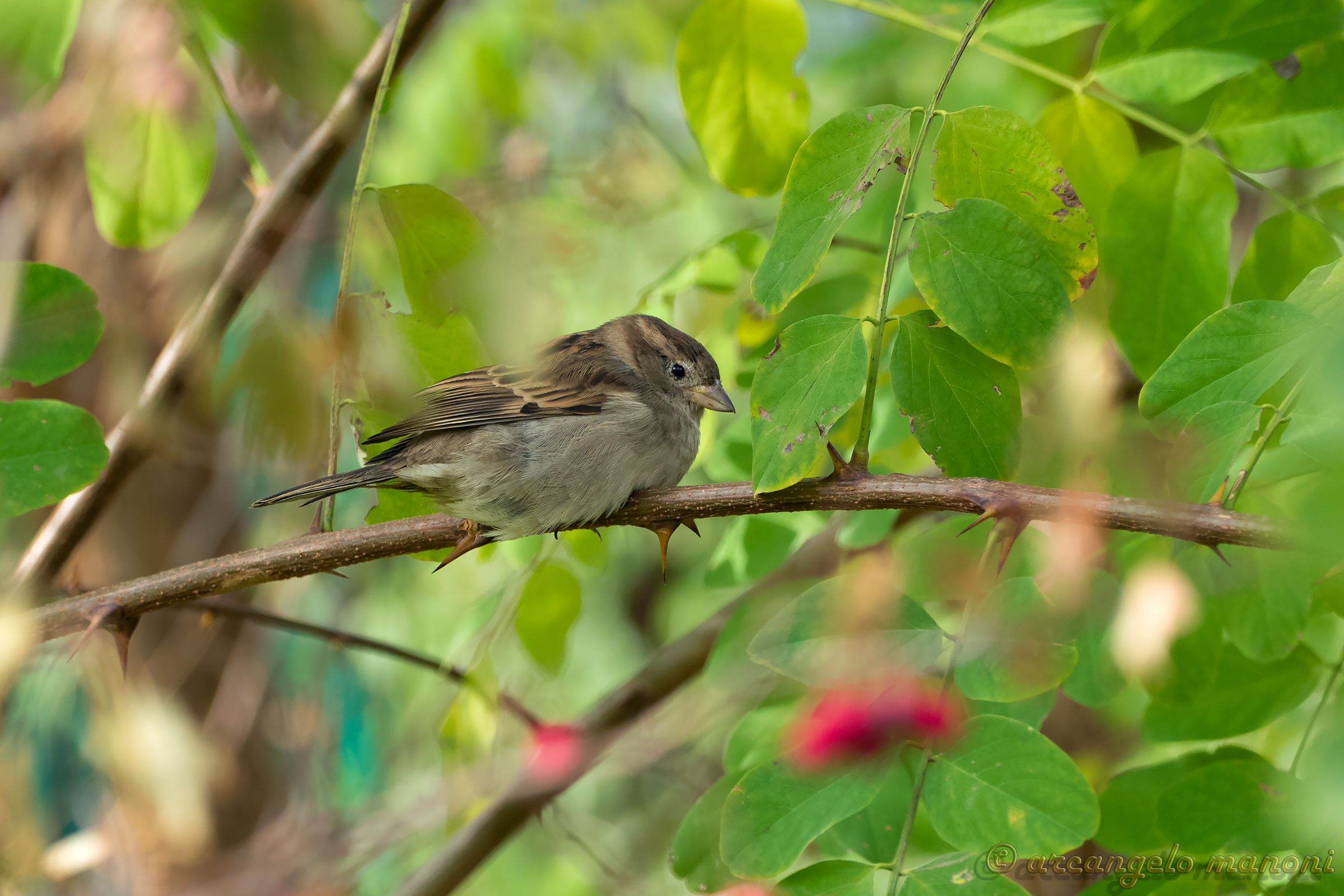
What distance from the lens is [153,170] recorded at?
2902 mm

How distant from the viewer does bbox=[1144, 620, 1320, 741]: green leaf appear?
87.8 inches

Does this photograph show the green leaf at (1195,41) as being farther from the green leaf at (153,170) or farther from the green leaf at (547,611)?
the green leaf at (153,170)

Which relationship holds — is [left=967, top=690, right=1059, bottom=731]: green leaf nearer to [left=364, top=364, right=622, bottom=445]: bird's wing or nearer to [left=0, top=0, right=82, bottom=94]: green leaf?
[left=364, top=364, right=622, bottom=445]: bird's wing

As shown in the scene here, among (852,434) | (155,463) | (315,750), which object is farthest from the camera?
(155,463)

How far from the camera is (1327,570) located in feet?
7.08

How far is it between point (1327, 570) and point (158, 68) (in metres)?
3.17

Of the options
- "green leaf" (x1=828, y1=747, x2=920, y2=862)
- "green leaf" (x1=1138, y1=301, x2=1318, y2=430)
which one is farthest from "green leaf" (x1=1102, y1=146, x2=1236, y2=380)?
"green leaf" (x1=828, y1=747, x2=920, y2=862)

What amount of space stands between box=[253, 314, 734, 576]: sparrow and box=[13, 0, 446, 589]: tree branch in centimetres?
65

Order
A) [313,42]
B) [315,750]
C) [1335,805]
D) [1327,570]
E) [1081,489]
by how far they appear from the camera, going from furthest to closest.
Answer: [315,750], [1327,570], [1081,489], [313,42], [1335,805]

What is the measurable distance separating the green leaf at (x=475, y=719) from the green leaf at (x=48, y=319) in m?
1.38

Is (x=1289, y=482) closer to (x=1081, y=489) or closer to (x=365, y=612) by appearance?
(x=1081, y=489)

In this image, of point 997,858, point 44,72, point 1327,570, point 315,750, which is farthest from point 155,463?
point 1327,570

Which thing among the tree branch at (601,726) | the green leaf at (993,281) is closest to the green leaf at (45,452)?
the tree branch at (601,726)

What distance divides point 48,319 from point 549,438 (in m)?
1.42
